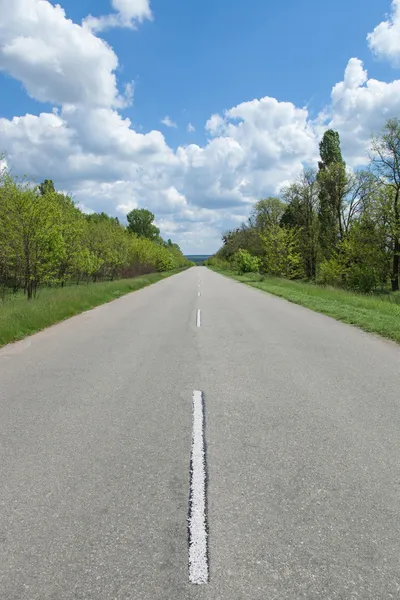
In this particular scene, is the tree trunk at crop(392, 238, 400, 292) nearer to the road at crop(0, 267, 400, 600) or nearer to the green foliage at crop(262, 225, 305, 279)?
the green foliage at crop(262, 225, 305, 279)

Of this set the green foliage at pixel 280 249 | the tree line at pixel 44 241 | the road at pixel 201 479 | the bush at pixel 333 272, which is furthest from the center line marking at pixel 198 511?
the green foliage at pixel 280 249

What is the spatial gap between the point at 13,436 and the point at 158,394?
2.01 m

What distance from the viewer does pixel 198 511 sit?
2.89 metres

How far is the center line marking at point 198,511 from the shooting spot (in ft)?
7.72

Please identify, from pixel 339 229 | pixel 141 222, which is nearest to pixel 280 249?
pixel 339 229

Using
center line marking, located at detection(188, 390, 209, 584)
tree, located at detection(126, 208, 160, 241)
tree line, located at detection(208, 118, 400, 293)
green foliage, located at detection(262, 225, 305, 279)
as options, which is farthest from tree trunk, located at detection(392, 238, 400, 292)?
tree, located at detection(126, 208, 160, 241)

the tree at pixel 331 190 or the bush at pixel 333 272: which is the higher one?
the tree at pixel 331 190

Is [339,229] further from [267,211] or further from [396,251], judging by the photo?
[267,211]

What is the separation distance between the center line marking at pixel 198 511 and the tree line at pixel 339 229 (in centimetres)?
2729

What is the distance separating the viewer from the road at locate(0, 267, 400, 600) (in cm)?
231

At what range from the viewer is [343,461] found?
3.65 m

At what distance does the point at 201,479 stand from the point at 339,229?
129 ft

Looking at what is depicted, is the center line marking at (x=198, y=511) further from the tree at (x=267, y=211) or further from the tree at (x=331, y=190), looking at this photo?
the tree at (x=267, y=211)

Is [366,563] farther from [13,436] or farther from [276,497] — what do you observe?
[13,436]
